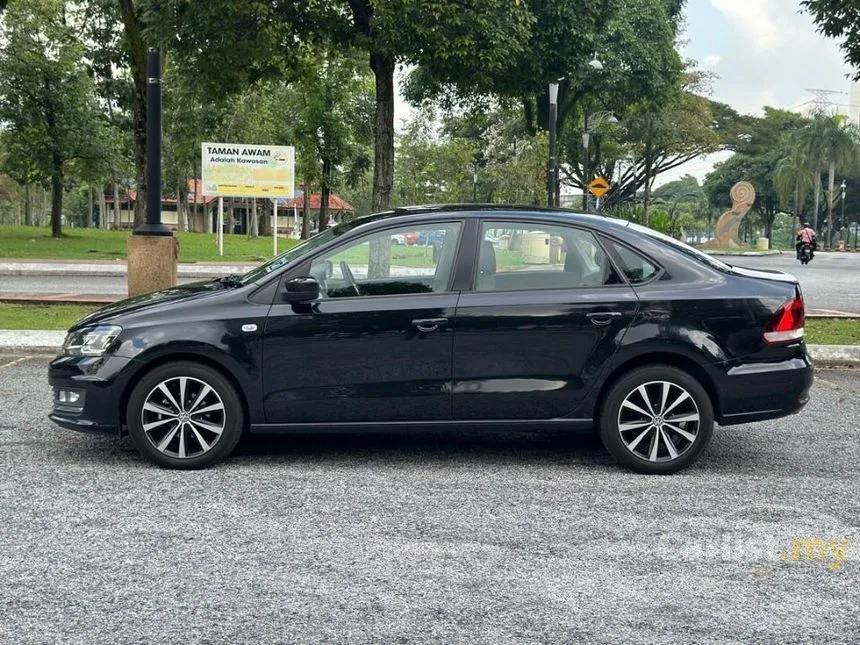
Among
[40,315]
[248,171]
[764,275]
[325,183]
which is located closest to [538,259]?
[764,275]

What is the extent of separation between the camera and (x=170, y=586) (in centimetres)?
373

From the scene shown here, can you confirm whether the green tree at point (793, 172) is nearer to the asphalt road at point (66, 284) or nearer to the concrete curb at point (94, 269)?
the concrete curb at point (94, 269)

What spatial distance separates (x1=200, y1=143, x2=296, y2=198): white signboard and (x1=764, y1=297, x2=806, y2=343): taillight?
66.5 feet

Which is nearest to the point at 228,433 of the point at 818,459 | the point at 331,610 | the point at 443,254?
the point at 443,254

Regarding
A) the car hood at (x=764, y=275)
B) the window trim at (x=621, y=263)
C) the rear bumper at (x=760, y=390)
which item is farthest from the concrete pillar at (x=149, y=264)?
the rear bumper at (x=760, y=390)

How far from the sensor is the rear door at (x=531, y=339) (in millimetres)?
5391

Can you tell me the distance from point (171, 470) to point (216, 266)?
61.1 ft

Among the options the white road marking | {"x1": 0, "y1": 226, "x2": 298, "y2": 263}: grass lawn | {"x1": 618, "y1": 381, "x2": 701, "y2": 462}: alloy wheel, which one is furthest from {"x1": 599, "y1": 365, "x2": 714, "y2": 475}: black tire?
{"x1": 0, "y1": 226, "x2": 298, "y2": 263}: grass lawn

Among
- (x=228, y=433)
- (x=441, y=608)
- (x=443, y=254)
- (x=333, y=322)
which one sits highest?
(x=443, y=254)

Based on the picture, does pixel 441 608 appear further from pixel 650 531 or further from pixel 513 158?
pixel 513 158

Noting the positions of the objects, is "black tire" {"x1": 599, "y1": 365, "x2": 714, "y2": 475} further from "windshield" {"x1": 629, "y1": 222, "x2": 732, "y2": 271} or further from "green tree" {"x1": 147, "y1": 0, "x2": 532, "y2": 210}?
"green tree" {"x1": 147, "y1": 0, "x2": 532, "y2": 210}

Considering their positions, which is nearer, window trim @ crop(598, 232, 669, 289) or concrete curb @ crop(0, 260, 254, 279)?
window trim @ crop(598, 232, 669, 289)

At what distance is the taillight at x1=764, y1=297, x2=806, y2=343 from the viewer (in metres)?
5.45

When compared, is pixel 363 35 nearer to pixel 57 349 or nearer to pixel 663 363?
pixel 57 349
